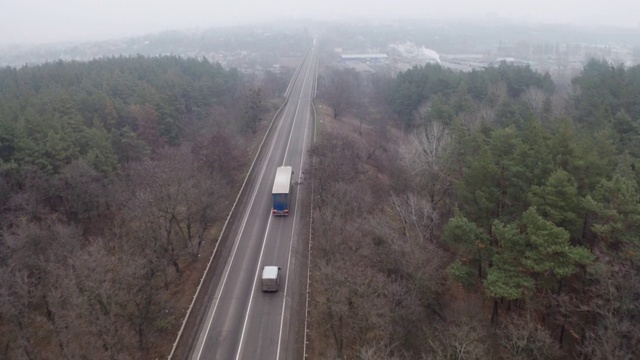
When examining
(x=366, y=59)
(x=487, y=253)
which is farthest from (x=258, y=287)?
(x=366, y=59)

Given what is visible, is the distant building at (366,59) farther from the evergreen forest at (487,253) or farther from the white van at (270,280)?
the white van at (270,280)

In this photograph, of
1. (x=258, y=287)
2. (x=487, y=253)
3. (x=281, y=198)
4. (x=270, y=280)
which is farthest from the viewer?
(x=281, y=198)

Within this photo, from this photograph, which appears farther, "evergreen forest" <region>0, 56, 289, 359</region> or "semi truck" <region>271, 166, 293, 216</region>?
"semi truck" <region>271, 166, 293, 216</region>

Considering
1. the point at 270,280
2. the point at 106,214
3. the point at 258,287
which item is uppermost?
the point at 106,214

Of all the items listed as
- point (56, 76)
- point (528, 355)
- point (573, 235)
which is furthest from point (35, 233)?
point (56, 76)

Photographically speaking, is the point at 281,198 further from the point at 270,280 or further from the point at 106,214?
the point at 106,214

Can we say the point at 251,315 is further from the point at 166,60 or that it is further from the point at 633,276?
the point at 166,60

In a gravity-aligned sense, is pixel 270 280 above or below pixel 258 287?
above

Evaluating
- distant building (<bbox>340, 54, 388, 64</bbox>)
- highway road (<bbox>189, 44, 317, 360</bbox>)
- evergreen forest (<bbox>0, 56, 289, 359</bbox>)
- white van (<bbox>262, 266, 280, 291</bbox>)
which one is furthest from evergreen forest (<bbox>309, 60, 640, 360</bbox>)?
distant building (<bbox>340, 54, 388, 64</bbox>)

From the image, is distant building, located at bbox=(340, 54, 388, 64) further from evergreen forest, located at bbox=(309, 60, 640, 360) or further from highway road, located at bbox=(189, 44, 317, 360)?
evergreen forest, located at bbox=(309, 60, 640, 360)
